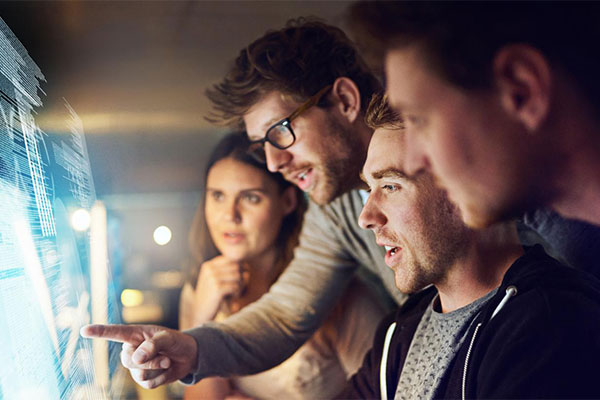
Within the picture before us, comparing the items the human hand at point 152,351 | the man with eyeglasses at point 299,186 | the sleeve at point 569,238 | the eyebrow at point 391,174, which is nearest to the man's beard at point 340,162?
the man with eyeglasses at point 299,186

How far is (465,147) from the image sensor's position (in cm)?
77

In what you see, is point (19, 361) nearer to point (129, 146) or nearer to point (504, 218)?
point (129, 146)

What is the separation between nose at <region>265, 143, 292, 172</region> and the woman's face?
2.8 inches

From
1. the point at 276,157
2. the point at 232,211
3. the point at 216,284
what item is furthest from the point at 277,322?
the point at 276,157

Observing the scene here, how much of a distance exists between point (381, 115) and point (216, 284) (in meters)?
0.62

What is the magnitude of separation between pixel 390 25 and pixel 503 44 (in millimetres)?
152

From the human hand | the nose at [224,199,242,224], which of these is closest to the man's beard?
the nose at [224,199,242,224]

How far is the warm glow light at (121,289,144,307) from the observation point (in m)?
1.30

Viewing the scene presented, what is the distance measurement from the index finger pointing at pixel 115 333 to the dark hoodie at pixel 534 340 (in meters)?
0.59

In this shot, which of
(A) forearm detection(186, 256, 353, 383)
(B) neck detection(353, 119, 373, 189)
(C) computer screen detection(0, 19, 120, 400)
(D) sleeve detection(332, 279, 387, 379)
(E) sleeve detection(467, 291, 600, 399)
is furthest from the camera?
(D) sleeve detection(332, 279, 387, 379)

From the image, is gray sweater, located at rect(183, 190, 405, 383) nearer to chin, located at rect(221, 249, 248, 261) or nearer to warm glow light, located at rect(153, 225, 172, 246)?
chin, located at rect(221, 249, 248, 261)

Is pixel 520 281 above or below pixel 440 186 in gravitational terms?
below

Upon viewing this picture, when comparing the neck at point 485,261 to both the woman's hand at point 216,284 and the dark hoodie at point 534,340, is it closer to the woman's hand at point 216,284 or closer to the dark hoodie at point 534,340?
the dark hoodie at point 534,340

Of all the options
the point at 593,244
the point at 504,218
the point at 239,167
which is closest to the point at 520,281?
the point at 504,218
